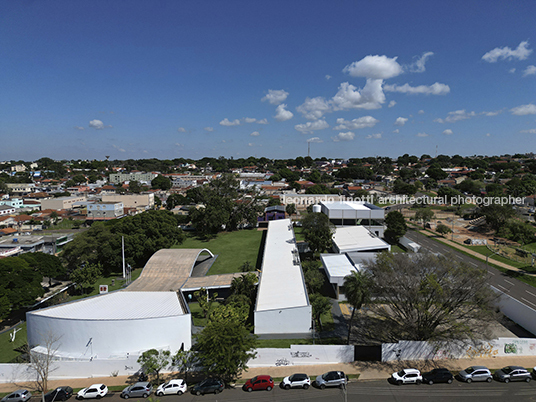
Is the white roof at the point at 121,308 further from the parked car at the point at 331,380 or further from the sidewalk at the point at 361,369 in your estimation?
the parked car at the point at 331,380

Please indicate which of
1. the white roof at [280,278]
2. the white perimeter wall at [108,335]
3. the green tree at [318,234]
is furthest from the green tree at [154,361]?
the green tree at [318,234]

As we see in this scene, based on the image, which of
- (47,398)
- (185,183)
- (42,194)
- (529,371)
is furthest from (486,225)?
(42,194)

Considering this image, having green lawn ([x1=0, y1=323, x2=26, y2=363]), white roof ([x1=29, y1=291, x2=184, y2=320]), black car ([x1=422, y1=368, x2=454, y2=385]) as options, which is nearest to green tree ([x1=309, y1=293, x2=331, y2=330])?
black car ([x1=422, y1=368, x2=454, y2=385])

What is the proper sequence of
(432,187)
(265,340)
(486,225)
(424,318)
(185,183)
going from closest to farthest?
(424,318), (265,340), (486,225), (432,187), (185,183)

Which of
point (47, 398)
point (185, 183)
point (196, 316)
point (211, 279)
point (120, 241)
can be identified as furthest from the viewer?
point (185, 183)

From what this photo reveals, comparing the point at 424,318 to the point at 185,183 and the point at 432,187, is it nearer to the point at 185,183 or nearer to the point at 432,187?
the point at 432,187

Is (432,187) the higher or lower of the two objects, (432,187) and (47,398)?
the higher

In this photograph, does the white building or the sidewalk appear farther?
the white building

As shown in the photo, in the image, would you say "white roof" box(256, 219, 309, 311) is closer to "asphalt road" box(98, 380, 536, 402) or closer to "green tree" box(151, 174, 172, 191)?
"asphalt road" box(98, 380, 536, 402)
